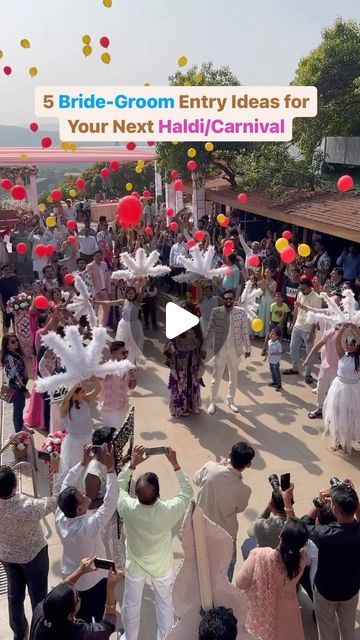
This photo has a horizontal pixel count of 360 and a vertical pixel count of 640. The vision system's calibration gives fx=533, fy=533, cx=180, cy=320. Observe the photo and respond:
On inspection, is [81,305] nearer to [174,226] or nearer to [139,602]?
[139,602]

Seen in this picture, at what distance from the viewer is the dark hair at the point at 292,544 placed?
265 centimetres

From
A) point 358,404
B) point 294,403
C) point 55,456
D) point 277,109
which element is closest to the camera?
point 55,456

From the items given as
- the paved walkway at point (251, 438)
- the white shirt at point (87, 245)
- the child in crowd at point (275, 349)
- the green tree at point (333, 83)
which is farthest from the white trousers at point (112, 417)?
the green tree at point (333, 83)

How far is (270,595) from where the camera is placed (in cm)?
277

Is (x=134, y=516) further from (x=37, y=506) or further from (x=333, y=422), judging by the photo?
(x=333, y=422)

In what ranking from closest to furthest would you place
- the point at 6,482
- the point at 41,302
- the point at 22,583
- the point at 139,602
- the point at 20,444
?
the point at 6,482
the point at 139,602
the point at 22,583
the point at 20,444
the point at 41,302

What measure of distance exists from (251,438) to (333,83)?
1234 centimetres

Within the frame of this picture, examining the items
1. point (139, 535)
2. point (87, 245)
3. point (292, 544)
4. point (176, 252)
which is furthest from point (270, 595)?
point (87, 245)

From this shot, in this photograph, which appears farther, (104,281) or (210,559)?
(104,281)

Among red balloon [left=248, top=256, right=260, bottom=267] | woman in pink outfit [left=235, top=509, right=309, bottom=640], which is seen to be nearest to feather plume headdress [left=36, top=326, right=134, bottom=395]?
woman in pink outfit [left=235, top=509, right=309, bottom=640]

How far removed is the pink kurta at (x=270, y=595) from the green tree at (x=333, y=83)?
13.2 metres

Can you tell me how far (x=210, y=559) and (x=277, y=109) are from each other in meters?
10.0

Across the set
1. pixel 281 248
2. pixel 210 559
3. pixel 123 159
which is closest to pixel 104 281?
pixel 281 248

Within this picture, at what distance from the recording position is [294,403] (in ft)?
23.5
